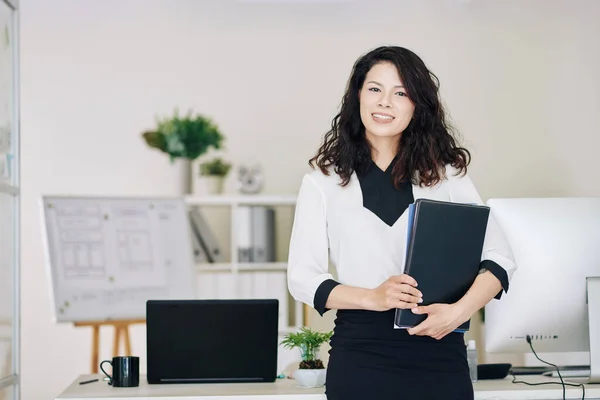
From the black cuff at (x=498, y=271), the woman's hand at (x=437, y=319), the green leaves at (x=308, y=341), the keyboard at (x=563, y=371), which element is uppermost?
the black cuff at (x=498, y=271)

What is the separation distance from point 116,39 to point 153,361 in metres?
3.46

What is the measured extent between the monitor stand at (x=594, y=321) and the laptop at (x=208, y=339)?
0.82m

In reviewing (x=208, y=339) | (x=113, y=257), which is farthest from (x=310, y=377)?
(x=113, y=257)

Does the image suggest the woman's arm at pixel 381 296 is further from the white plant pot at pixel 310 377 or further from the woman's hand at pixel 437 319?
the white plant pot at pixel 310 377

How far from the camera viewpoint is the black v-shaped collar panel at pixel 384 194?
189 cm

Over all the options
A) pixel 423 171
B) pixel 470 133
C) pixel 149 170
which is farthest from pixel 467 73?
pixel 423 171

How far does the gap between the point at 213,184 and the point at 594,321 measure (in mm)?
2991

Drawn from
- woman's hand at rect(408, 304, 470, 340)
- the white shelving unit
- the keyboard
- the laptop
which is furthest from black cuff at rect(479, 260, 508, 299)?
the white shelving unit

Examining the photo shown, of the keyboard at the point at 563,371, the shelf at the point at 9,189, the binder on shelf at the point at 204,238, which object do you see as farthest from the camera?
the binder on shelf at the point at 204,238

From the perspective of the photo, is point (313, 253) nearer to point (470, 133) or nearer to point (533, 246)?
A: point (533, 246)

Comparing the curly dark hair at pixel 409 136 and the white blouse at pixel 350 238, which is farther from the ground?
the curly dark hair at pixel 409 136

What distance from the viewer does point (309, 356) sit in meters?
2.25

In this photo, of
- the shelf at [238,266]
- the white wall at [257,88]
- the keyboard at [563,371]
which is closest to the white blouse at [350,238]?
the keyboard at [563,371]

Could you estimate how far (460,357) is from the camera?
6.13 ft
